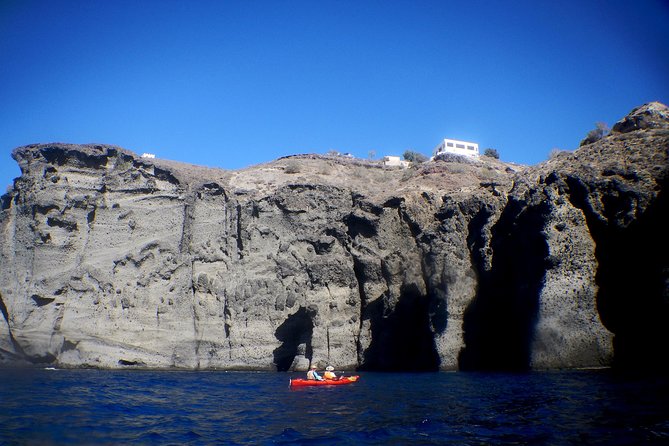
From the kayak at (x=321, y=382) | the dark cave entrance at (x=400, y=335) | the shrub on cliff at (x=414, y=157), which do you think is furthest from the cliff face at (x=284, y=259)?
the shrub on cliff at (x=414, y=157)

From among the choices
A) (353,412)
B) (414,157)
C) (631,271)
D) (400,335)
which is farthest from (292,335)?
→ (414,157)

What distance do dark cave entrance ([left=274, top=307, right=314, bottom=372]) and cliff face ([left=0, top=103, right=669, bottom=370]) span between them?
95 millimetres

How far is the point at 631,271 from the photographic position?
24.0 m

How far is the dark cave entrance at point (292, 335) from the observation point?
3173cm

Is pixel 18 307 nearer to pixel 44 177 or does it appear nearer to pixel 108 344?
pixel 108 344

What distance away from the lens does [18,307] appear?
31.8 meters

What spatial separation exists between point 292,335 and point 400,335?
7171mm

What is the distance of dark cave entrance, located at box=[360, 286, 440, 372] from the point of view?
3059 centimetres

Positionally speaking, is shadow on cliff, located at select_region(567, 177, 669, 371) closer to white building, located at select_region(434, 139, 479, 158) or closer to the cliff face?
the cliff face

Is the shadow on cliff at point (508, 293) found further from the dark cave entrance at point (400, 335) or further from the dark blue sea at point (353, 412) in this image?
the dark blue sea at point (353, 412)

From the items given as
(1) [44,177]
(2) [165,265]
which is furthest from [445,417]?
(1) [44,177]

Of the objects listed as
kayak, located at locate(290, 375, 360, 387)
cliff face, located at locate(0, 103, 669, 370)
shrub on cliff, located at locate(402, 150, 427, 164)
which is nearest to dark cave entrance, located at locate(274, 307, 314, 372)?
cliff face, located at locate(0, 103, 669, 370)

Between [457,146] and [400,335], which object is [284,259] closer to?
[400,335]

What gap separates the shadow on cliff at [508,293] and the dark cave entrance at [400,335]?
10.4 feet
